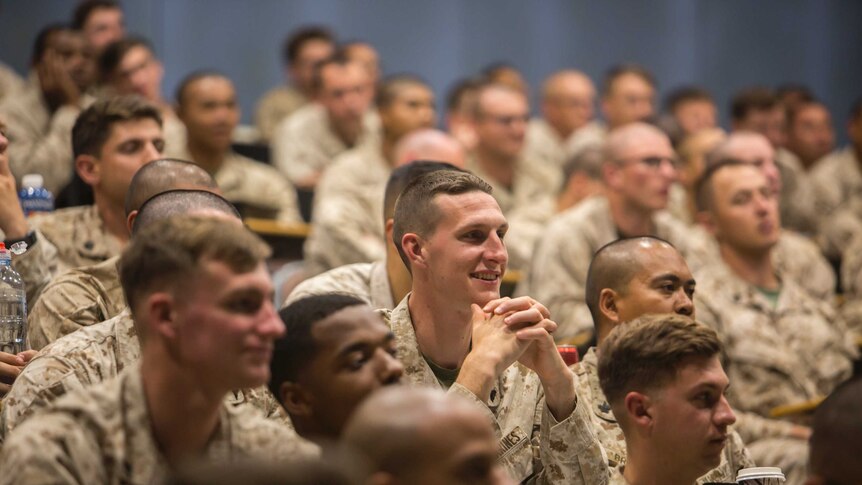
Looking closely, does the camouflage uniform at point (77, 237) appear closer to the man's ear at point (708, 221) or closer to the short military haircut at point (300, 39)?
the man's ear at point (708, 221)

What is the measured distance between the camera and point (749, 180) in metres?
5.33

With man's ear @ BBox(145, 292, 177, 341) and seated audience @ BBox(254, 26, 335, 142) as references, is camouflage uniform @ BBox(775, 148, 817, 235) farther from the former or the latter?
man's ear @ BBox(145, 292, 177, 341)

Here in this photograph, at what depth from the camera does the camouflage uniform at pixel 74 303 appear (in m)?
3.21

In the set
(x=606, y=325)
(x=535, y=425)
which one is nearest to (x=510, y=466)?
(x=535, y=425)

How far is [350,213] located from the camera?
19.5ft

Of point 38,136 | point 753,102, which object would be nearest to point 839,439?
point 38,136

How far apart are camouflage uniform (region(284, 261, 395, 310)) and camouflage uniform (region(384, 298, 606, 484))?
0.58 metres

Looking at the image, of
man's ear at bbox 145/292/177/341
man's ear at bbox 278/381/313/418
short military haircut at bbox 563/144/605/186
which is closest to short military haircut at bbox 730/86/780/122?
short military haircut at bbox 563/144/605/186

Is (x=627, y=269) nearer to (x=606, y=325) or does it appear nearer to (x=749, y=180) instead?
(x=606, y=325)

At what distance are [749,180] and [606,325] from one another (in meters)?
2.04

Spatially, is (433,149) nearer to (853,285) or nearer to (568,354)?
(568,354)

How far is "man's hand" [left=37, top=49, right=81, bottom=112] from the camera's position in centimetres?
621

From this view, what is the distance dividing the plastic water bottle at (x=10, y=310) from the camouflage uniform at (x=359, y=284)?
763 mm

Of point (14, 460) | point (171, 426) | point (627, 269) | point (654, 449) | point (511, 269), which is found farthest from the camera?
point (511, 269)
